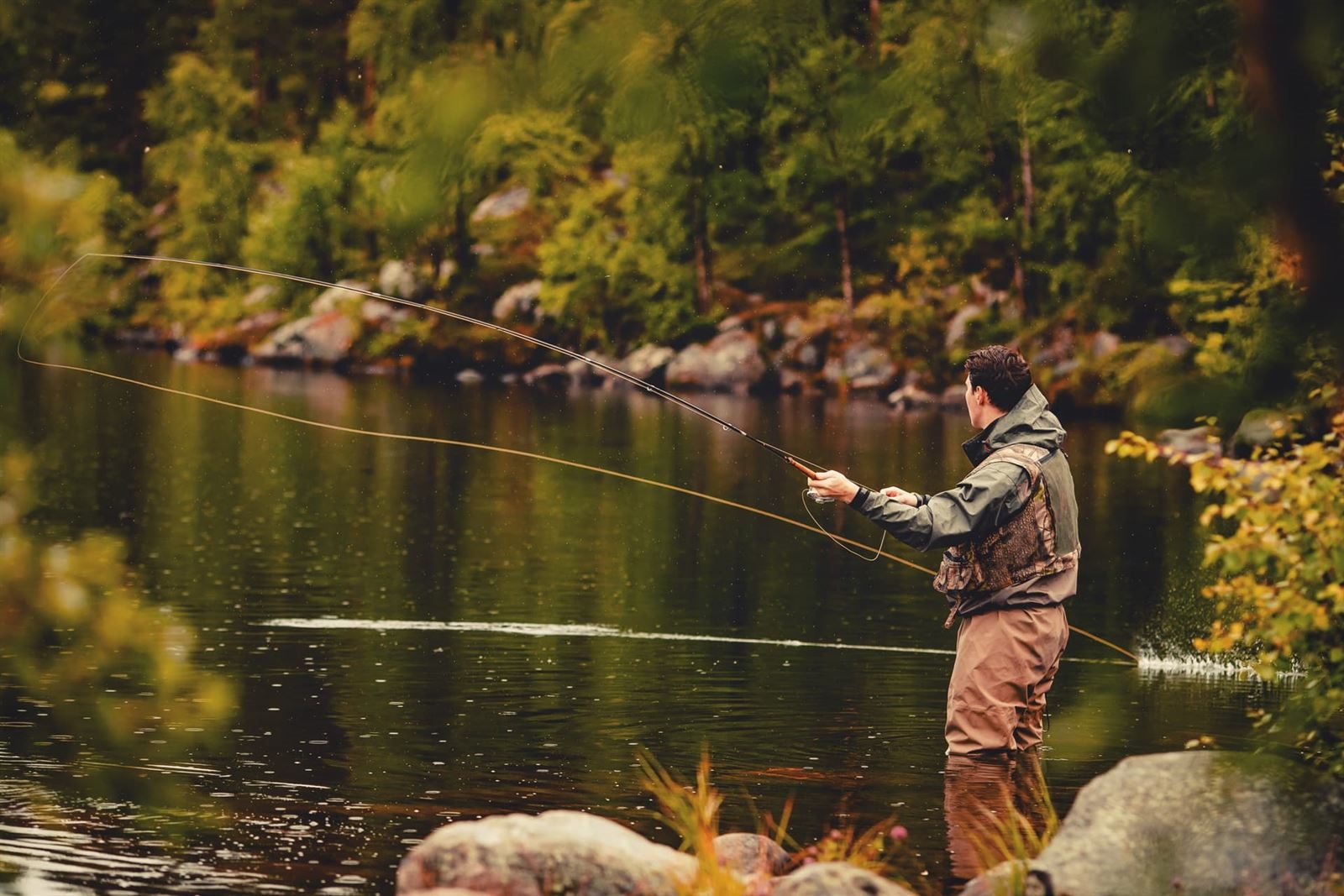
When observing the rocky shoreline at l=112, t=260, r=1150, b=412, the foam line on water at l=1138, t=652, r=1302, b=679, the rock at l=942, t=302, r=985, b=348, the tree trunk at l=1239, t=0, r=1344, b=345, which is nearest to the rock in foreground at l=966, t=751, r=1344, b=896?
the tree trunk at l=1239, t=0, r=1344, b=345

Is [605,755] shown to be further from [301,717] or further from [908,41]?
[908,41]

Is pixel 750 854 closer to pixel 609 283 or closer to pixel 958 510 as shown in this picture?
pixel 958 510

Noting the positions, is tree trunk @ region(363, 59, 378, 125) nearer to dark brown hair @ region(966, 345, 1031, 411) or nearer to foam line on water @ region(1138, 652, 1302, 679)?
dark brown hair @ region(966, 345, 1031, 411)

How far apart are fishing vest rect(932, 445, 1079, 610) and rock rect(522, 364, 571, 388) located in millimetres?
42194

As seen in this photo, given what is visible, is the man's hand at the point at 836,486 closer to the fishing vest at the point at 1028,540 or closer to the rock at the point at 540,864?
the fishing vest at the point at 1028,540

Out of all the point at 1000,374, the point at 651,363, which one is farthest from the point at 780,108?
the point at 651,363

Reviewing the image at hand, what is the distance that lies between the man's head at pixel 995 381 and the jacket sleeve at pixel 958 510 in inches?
10.0

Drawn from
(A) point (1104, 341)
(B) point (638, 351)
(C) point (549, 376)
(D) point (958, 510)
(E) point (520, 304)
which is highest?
(E) point (520, 304)

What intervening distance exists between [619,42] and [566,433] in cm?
3032

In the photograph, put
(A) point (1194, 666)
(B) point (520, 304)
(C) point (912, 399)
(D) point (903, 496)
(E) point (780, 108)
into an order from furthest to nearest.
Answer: (B) point (520, 304) < (C) point (912, 399) < (A) point (1194, 666) < (D) point (903, 496) < (E) point (780, 108)

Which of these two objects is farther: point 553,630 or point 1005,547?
point 553,630

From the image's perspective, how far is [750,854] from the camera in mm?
6820

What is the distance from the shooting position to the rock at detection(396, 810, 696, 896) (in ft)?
19.9

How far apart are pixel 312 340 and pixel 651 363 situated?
10.8 metres
